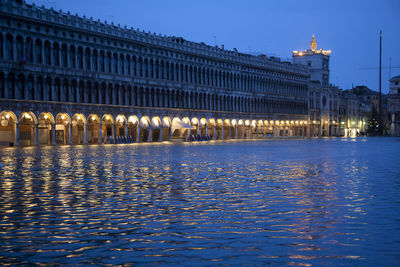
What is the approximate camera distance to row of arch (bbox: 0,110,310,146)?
186ft

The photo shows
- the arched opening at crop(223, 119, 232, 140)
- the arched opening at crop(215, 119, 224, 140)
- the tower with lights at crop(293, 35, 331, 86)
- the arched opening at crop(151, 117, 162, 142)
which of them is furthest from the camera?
the tower with lights at crop(293, 35, 331, 86)

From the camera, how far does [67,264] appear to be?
6.75 meters

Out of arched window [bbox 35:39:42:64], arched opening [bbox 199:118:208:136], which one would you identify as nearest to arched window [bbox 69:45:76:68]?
arched window [bbox 35:39:42:64]

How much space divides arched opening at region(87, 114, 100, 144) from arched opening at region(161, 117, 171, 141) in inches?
513

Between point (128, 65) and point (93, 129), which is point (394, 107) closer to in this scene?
point (128, 65)

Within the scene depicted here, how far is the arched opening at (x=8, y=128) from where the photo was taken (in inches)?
2157

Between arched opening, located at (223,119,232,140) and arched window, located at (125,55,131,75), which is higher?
arched window, located at (125,55,131,75)

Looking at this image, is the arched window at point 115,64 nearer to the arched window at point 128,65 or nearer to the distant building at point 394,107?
the arched window at point 128,65

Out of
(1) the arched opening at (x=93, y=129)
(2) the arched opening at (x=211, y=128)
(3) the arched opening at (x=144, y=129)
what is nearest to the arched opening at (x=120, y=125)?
(3) the arched opening at (x=144, y=129)

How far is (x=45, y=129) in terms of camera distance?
60.2 meters

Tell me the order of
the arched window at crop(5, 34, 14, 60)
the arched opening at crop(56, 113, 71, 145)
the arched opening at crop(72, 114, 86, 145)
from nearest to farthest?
the arched window at crop(5, 34, 14, 60) < the arched opening at crop(56, 113, 71, 145) < the arched opening at crop(72, 114, 86, 145)

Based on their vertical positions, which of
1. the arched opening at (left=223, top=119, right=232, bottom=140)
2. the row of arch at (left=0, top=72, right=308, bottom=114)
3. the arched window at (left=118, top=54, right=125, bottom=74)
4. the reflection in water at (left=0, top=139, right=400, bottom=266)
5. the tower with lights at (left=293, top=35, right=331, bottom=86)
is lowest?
the reflection in water at (left=0, top=139, right=400, bottom=266)

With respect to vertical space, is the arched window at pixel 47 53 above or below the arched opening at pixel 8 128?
above

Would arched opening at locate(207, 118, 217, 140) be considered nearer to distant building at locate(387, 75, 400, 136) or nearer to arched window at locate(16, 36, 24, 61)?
arched window at locate(16, 36, 24, 61)
